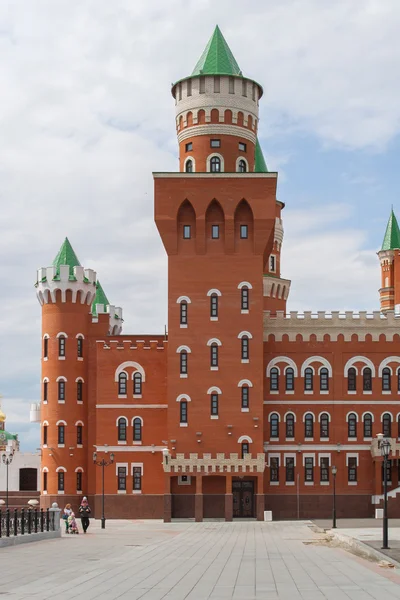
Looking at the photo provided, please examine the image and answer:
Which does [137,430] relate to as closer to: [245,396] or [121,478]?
[121,478]

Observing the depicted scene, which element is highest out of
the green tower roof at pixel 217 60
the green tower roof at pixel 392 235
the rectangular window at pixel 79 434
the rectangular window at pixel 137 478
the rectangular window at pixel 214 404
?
the green tower roof at pixel 217 60

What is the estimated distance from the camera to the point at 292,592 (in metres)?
21.3

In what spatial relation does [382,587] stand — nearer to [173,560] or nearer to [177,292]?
[173,560]

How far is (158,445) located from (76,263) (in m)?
15.4

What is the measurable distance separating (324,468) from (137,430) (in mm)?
13497

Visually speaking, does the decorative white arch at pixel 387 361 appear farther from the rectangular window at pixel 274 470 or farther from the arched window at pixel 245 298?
the arched window at pixel 245 298

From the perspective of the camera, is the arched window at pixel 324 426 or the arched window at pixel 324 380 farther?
the arched window at pixel 324 380

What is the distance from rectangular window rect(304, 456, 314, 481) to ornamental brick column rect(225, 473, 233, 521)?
21.9ft

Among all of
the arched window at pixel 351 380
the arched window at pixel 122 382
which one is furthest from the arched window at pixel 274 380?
the arched window at pixel 122 382

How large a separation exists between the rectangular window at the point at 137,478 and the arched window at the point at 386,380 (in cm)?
1828

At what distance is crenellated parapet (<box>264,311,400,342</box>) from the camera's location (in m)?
70.6

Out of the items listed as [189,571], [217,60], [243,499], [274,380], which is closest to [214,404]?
[274,380]

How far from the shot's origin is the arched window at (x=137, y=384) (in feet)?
232

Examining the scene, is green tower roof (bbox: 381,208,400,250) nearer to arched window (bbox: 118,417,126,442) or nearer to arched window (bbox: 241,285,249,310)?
arched window (bbox: 241,285,249,310)
